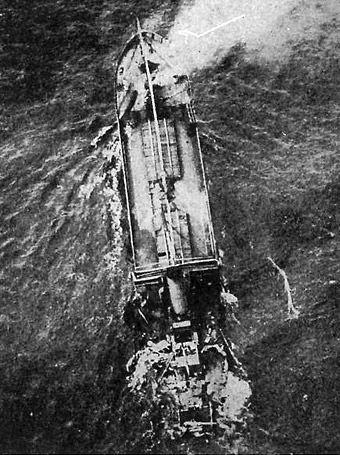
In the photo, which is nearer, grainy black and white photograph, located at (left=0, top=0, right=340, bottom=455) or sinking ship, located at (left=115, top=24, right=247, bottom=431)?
sinking ship, located at (left=115, top=24, right=247, bottom=431)

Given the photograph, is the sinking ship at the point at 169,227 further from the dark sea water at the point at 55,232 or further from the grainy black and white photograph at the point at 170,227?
the dark sea water at the point at 55,232

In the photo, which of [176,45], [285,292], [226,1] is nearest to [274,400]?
[285,292]

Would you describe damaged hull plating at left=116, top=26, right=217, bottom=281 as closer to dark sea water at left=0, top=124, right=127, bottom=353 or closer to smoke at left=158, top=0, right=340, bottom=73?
dark sea water at left=0, top=124, right=127, bottom=353

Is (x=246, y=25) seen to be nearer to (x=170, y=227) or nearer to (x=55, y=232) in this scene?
(x=170, y=227)

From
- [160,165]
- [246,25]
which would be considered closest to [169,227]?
[160,165]

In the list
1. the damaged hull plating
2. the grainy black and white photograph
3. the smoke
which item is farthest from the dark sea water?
the smoke

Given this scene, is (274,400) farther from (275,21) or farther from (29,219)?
(275,21)
